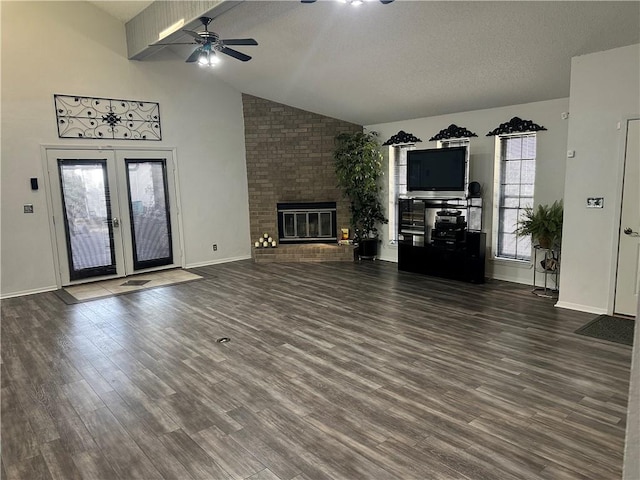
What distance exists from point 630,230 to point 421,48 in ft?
9.92

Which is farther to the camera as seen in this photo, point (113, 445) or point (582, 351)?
point (582, 351)

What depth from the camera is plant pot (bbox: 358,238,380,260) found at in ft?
26.2

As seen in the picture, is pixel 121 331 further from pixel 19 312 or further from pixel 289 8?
pixel 289 8

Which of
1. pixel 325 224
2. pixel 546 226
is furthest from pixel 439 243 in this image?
pixel 325 224

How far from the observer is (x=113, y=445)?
2.64 m

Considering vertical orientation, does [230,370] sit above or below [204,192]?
below

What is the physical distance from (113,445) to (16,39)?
5819mm

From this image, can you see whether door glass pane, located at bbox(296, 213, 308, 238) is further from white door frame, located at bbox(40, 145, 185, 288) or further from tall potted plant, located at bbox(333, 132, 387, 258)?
white door frame, located at bbox(40, 145, 185, 288)

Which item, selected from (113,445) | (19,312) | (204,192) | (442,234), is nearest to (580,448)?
(113,445)

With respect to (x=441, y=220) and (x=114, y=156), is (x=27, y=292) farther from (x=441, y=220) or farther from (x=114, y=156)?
(x=441, y=220)

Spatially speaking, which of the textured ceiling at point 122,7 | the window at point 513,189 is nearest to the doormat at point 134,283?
the textured ceiling at point 122,7

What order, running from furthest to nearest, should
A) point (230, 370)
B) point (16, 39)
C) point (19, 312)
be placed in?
point (16, 39), point (19, 312), point (230, 370)

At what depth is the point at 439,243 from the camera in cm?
655

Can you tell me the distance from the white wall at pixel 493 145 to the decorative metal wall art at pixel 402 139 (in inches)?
2.7
